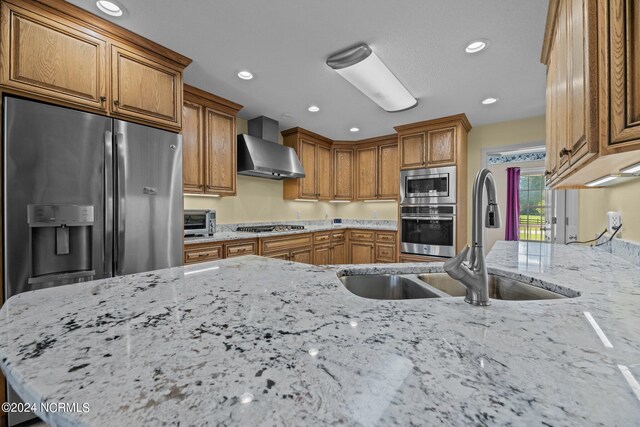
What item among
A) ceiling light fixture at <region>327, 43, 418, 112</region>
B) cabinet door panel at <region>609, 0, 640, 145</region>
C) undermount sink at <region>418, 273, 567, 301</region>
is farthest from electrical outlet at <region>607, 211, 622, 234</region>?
ceiling light fixture at <region>327, 43, 418, 112</region>

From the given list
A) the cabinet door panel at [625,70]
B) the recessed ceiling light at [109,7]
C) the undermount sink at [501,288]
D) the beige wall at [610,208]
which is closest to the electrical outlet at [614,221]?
the beige wall at [610,208]

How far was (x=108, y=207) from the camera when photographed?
1747 mm

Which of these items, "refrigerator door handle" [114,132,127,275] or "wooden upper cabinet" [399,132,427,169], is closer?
"refrigerator door handle" [114,132,127,275]

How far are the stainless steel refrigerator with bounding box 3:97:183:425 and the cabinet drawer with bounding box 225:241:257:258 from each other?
651 mm

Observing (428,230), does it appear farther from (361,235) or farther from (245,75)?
(245,75)

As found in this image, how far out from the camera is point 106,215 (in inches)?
68.4

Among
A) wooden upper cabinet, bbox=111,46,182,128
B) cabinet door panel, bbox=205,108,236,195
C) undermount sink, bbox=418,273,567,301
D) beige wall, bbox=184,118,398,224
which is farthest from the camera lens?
beige wall, bbox=184,118,398,224

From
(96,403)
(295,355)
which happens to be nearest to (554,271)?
(295,355)

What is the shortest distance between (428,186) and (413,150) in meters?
0.56

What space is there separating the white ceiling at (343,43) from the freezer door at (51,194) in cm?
77

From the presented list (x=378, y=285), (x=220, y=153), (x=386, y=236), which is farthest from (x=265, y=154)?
(x=378, y=285)

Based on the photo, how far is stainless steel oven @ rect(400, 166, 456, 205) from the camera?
11.4 feet

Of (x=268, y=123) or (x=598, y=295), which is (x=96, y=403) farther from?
(x=268, y=123)

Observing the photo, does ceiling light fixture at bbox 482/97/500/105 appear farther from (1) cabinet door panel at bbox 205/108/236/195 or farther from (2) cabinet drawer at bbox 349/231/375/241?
(1) cabinet door panel at bbox 205/108/236/195
